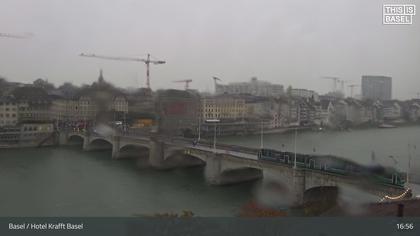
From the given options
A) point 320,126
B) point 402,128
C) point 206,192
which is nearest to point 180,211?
point 206,192

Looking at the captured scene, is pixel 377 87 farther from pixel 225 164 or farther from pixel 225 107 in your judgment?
pixel 225 107

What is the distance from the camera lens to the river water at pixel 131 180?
4555 millimetres

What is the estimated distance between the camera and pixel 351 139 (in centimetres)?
686

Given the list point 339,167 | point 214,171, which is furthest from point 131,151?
point 339,167

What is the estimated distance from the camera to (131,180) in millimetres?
6348

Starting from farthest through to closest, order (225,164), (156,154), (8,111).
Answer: (156,154) → (8,111) → (225,164)

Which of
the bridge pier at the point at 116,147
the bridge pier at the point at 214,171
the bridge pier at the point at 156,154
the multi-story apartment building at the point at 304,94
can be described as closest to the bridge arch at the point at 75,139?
the bridge pier at the point at 116,147

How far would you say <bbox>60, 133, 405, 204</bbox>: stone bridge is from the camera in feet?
13.3

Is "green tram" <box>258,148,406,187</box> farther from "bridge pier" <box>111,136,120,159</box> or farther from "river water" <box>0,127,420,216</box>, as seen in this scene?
"bridge pier" <box>111,136,120,159</box>

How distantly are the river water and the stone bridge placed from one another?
0.24 metres

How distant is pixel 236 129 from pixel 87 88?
3.07 m

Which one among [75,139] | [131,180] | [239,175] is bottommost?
[131,180]

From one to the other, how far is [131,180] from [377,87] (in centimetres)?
363

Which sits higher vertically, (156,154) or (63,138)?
(63,138)
